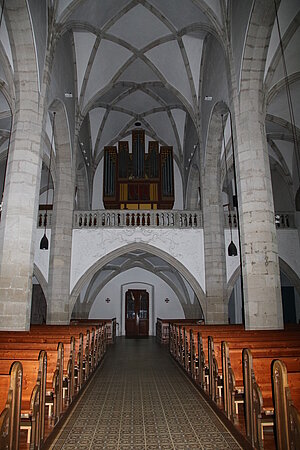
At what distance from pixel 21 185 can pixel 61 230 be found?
4930 mm

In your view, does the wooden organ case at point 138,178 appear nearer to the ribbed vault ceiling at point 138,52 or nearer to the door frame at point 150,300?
the ribbed vault ceiling at point 138,52

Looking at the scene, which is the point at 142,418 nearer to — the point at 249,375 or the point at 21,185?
the point at 249,375

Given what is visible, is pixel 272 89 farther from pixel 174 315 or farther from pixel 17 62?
pixel 174 315

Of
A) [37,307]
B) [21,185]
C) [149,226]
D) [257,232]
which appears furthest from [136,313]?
[257,232]

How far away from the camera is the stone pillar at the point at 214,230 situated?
41.8 ft

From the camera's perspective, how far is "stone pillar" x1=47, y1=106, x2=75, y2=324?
12406 mm

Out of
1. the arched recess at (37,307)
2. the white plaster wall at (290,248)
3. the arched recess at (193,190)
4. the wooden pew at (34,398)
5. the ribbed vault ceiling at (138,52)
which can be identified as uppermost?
the ribbed vault ceiling at (138,52)

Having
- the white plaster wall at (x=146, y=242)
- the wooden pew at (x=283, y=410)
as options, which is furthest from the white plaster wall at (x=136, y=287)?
the wooden pew at (x=283, y=410)

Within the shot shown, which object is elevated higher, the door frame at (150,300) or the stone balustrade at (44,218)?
the stone balustrade at (44,218)

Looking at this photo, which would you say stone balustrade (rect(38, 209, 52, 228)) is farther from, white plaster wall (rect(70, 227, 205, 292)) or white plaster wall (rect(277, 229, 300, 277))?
white plaster wall (rect(277, 229, 300, 277))

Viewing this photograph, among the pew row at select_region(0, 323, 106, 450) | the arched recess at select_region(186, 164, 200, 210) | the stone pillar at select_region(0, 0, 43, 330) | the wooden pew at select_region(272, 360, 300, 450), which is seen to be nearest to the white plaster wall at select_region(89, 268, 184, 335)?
the arched recess at select_region(186, 164, 200, 210)

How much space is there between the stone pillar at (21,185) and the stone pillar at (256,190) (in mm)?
4750

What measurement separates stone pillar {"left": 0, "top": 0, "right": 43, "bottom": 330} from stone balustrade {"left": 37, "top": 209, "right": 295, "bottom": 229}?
5245mm

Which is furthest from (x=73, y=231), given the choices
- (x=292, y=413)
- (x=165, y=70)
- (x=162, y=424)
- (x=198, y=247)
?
(x=292, y=413)
